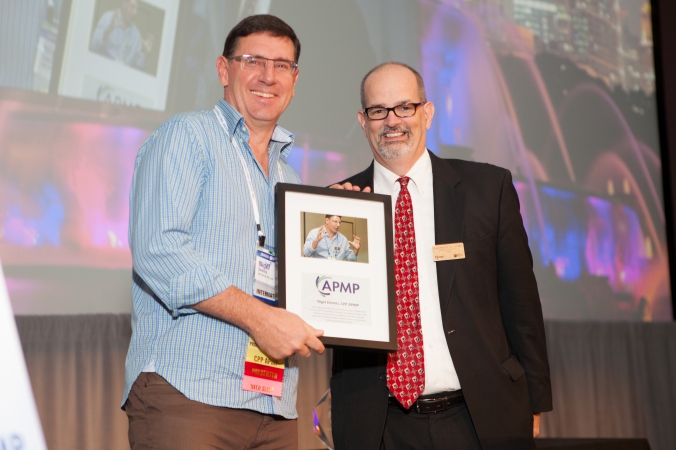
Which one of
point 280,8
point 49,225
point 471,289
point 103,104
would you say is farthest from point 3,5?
point 471,289

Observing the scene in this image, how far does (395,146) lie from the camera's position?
252cm

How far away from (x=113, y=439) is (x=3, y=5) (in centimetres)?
267

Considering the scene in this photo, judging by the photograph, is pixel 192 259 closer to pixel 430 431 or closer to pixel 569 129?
pixel 430 431

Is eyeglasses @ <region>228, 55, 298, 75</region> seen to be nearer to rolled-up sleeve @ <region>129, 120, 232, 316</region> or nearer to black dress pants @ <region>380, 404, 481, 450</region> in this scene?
rolled-up sleeve @ <region>129, 120, 232, 316</region>

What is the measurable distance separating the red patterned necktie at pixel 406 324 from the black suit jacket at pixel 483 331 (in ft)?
0.18

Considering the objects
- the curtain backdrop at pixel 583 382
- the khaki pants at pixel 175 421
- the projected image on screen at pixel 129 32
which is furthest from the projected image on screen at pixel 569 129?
the khaki pants at pixel 175 421

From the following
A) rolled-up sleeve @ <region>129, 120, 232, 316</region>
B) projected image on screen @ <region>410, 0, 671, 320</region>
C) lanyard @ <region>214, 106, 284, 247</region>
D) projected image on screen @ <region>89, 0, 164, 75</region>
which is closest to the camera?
rolled-up sleeve @ <region>129, 120, 232, 316</region>

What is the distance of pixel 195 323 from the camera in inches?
72.0

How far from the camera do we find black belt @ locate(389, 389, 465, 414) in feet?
7.41

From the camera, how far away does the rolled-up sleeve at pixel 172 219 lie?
174cm

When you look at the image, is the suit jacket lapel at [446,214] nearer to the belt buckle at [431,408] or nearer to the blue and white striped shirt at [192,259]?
the belt buckle at [431,408]

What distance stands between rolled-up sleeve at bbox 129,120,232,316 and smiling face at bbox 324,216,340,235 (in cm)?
38

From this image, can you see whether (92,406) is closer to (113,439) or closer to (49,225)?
(113,439)

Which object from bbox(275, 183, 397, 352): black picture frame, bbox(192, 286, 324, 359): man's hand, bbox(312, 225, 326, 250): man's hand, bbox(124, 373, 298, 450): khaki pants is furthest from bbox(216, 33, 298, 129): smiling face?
bbox(124, 373, 298, 450): khaki pants
